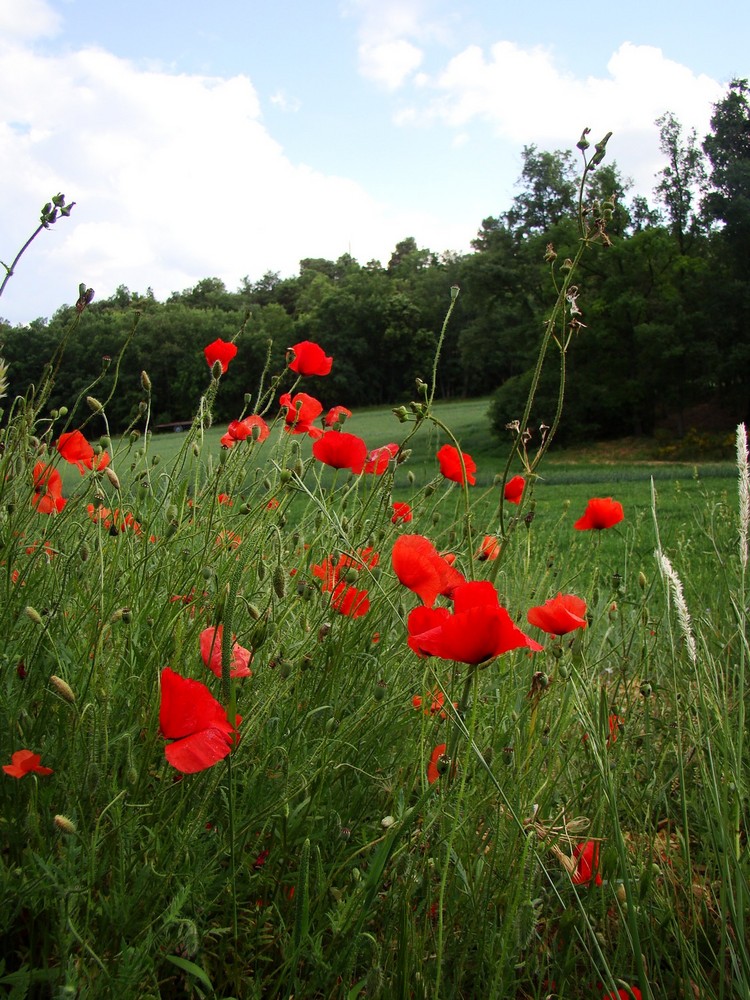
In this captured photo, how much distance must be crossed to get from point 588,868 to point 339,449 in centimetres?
90

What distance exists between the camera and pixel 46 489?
1.91 m

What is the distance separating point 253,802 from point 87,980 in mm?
362

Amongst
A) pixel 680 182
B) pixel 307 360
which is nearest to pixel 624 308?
pixel 680 182

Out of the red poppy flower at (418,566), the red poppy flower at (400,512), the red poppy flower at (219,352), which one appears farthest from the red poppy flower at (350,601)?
the red poppy flower at (219,352)

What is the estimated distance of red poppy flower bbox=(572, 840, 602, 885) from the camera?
1239 millimetres

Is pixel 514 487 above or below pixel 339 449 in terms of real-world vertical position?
below

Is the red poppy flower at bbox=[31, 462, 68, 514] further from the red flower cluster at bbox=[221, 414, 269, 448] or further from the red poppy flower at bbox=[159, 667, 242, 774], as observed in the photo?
the red poppy flower at bbox=[159, 667, 242, 774]

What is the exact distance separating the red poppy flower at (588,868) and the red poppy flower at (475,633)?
0.48 metres

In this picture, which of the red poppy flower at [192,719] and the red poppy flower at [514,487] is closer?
the red poppy flower at [192,719]

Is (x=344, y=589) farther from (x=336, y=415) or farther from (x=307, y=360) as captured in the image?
(x=307, y=360)

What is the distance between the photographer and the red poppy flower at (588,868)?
1.24 meters

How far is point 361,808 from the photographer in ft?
4.52

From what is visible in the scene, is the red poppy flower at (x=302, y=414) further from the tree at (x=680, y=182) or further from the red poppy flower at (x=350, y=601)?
the tree at (x=680, y=182)

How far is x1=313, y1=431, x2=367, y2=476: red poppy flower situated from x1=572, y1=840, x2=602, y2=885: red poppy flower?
84 centimetres
